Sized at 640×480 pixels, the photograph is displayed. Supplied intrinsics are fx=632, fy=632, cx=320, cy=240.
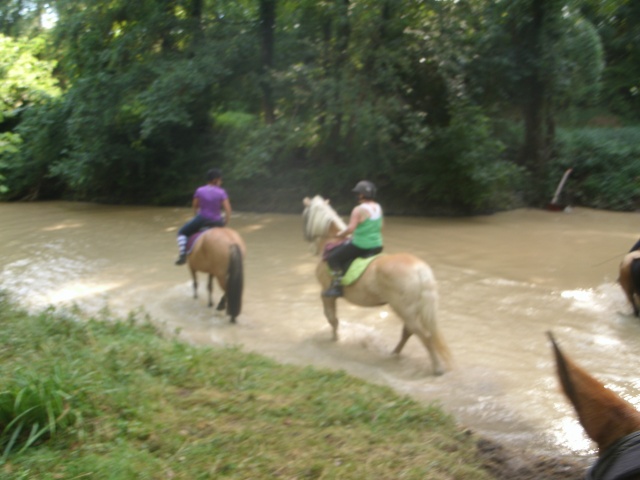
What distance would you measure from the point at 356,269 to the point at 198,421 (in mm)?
3970

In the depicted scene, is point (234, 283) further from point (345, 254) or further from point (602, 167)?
point (602, 167)

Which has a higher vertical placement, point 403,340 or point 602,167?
point 602,167

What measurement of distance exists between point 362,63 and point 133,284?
997 cm

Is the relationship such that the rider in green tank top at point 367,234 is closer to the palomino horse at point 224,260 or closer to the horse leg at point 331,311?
the horse leg at point 331,311

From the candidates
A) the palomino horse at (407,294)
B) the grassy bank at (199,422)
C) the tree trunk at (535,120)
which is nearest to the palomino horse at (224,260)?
the palomino horse at (407,294)

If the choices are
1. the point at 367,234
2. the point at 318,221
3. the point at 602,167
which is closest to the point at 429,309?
the point at 367,234

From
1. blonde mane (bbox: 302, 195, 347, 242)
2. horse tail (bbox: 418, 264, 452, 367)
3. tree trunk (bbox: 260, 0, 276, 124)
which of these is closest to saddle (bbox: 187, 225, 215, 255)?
blonde mane (bbox: 302, 195, 347, 242)

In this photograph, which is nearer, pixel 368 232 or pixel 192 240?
pixel 368 232

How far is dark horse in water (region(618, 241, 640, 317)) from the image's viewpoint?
912cm

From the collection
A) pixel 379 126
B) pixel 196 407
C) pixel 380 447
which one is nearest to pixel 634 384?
pixel 380 447

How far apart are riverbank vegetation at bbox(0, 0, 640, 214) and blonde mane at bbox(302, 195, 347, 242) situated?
9.70 metres

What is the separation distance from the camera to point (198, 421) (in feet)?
14.6

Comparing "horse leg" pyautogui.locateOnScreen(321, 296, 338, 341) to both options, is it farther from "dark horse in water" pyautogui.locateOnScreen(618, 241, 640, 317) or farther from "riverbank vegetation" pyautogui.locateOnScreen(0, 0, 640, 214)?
"riverbank vegetation" pyautogui.locateOnScreen(0, 0, 640, 214)

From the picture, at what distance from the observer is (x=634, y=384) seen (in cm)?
688
